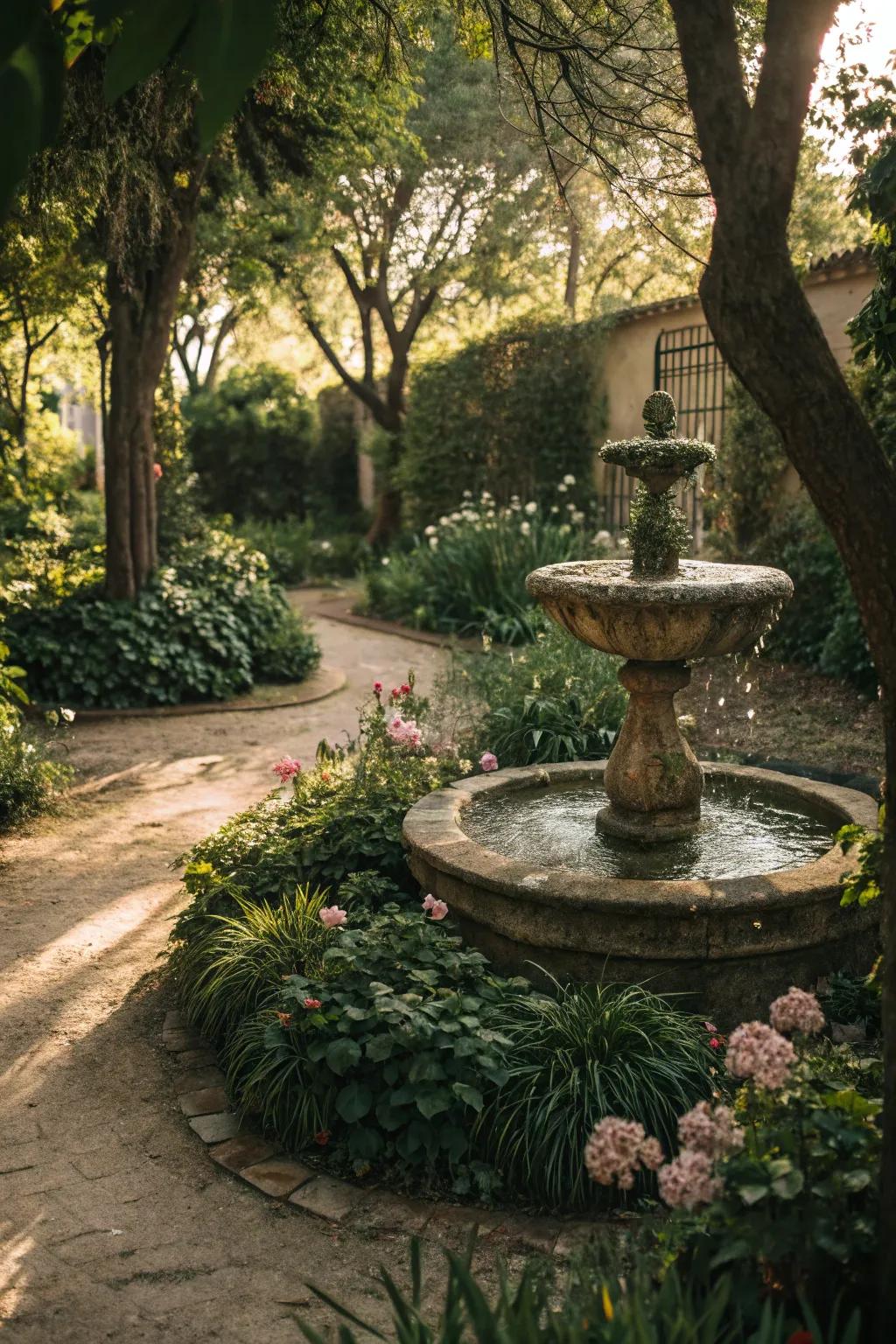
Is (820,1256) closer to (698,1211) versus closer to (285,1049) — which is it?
(698,1211)

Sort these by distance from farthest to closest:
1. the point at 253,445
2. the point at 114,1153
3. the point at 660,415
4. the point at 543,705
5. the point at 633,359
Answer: the point at 253,445 → the point at 633,359 → the point at 543,705 → the point at 660,415 → the point at 114,1153

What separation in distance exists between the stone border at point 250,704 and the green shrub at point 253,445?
1096 centimetres

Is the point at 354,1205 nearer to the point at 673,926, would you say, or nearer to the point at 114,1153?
the point at 114,1153

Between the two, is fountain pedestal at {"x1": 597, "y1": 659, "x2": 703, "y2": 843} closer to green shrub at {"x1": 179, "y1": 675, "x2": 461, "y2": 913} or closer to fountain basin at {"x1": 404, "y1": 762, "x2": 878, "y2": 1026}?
fountain basin at {"x1": 404, "y1": 762, "x2": 878, "y2": 1026}

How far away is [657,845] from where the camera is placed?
16.4 ft

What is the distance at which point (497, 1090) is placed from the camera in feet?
12.0

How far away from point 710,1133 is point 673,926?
1745 millimetres

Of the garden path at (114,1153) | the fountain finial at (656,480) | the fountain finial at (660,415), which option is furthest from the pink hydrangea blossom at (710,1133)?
the fountain finial at (660,415)

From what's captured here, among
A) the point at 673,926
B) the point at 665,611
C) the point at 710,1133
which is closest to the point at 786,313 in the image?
the point at 710,1133

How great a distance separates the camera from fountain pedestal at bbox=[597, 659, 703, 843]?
16.4 ft

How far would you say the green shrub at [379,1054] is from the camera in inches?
140

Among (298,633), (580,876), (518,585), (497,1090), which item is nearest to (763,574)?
(580,876)

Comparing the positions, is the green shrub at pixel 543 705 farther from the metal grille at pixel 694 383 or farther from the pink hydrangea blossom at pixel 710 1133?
the metal grille at pixel 694 383

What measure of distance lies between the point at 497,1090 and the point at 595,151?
3236 mm
